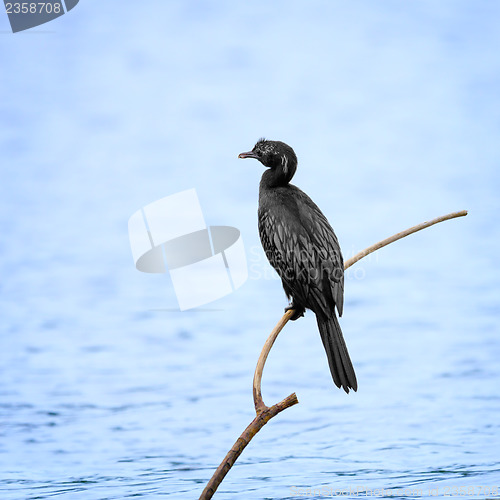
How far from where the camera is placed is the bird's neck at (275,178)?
365 cm

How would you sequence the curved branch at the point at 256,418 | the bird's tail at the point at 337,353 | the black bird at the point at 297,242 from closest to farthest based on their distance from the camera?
the curved branch at the point at 256,418
the bird's tail at the point at 337,353
the black bird at the point at 297,242

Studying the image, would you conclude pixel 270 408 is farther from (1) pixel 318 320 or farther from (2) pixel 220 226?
(2) pixel 220 226

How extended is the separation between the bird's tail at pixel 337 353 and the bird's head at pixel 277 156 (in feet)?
2.53

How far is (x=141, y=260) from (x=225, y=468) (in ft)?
15.3

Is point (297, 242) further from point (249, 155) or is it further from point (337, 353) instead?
point (337, 353)

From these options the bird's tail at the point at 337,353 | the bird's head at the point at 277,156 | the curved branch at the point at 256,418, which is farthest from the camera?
the bird's head at the point at 277,156

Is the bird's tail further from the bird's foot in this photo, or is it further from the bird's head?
the bird's head

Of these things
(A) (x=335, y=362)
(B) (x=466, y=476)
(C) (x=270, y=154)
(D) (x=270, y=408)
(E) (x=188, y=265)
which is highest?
(C) (x=270, y=154)

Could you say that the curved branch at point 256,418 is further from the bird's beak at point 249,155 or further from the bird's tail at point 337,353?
the bird's beak at point 249,155

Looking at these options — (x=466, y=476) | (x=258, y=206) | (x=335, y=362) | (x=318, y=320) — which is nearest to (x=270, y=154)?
(x=258, y=206)

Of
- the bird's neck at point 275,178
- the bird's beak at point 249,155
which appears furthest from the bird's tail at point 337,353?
the bird's beak at point 249,155

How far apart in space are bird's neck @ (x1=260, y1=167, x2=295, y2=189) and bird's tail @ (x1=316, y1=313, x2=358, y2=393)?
74cm

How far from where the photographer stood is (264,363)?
2.80m

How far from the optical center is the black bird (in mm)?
3436
